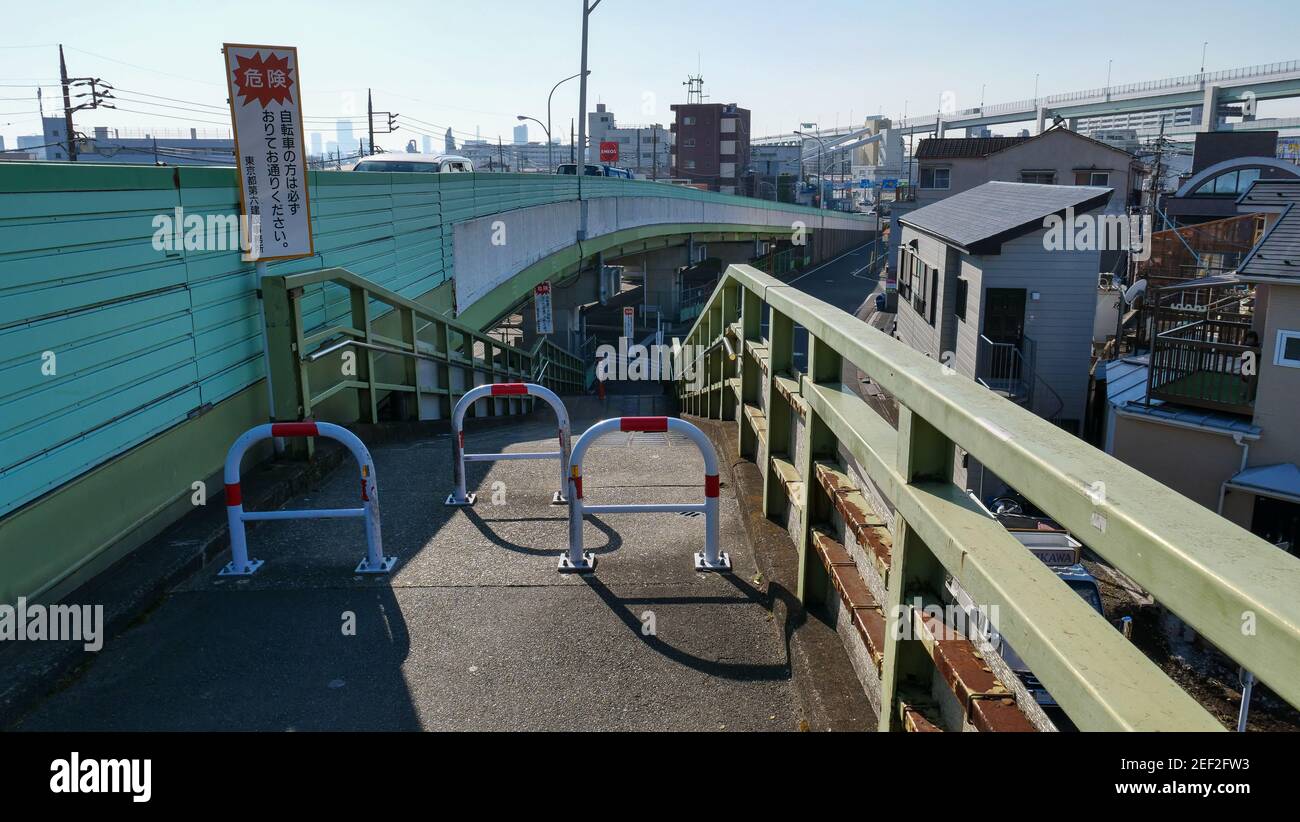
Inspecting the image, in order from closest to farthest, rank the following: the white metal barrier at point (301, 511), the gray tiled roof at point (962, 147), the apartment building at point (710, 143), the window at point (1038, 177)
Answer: the white metal barrier at point (301, 511) < the window at point (1038, 177) < the gray tiled roof at point (962, 147) < the apartment building at point (710, 143)

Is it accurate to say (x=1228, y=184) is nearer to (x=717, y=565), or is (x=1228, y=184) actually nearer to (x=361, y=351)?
(x=361, y=351)

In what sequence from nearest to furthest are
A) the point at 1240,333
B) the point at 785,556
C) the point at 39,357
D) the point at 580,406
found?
the point at 39,357
the point at 785,556
the point at 1240,333
the point at 580,406

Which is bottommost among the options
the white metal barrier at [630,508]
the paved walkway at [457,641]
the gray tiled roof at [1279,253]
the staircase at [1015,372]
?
the staircase at [1015,372]

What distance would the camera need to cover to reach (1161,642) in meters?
11.7

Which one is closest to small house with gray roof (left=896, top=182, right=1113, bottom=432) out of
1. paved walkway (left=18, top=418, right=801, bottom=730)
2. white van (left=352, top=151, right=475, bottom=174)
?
white van (left=352, top=151, right=475, bottom=174)

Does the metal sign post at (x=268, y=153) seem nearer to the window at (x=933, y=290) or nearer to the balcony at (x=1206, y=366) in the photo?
the balcony at (x=1206, y=366)

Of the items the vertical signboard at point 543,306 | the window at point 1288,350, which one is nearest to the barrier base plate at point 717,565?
the window at point 1288,350

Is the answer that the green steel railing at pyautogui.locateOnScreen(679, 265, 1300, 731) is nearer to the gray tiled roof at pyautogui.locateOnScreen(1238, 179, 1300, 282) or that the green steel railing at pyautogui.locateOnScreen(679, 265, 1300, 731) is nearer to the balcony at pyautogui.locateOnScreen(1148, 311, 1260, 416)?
the gray tiled roof at pyautogui.locateOnScreen(1238, 179, 1300, 282)

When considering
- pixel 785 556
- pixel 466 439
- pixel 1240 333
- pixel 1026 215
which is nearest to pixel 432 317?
pixel 466 439

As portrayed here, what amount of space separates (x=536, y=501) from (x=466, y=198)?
9.05 m

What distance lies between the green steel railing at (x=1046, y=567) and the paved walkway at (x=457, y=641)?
1.23 meters

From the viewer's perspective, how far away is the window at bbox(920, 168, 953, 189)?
4284 centimetres

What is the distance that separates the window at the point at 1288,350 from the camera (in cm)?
1444

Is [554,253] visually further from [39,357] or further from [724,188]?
[724,188]
